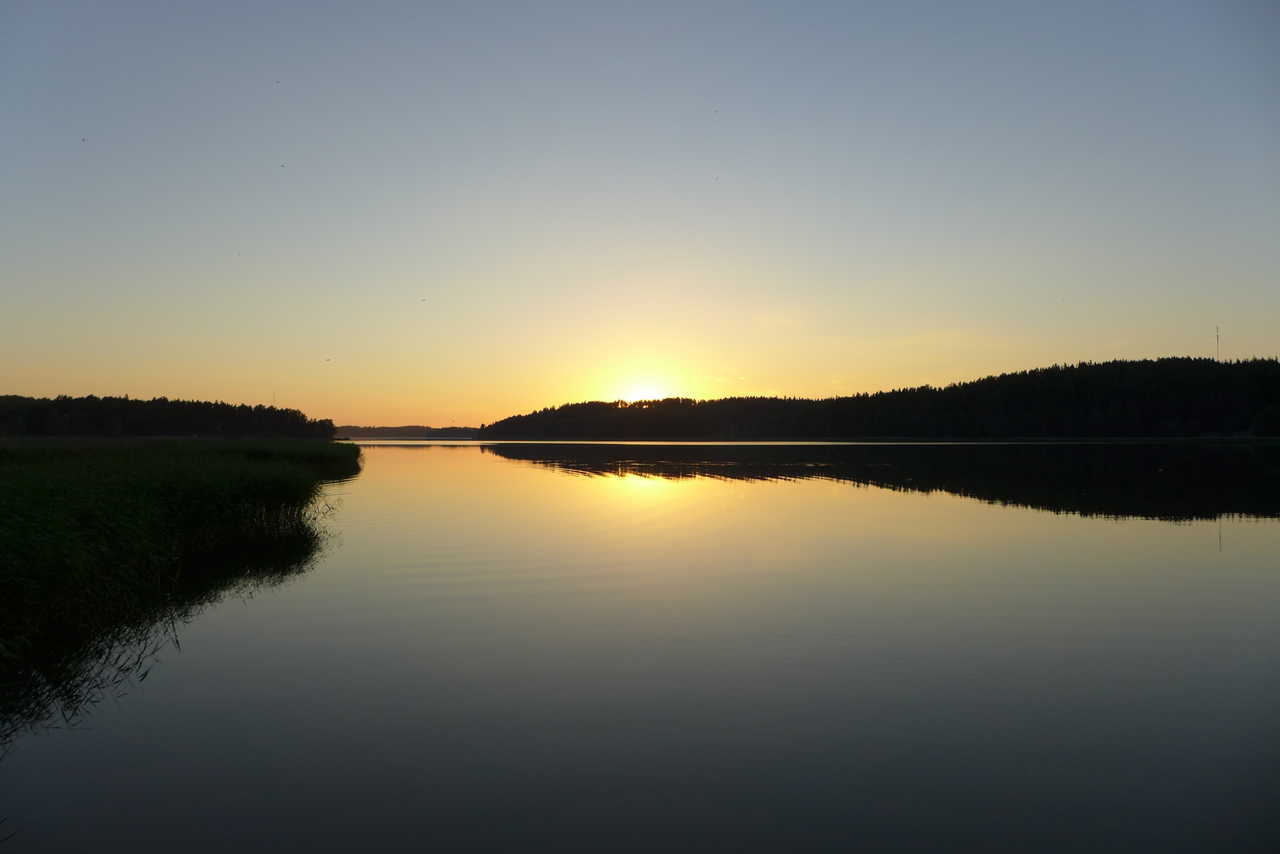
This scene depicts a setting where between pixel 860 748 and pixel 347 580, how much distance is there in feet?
54.7

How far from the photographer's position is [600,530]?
107 feet

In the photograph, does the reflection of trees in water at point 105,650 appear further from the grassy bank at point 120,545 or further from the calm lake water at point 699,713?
the calm lake water at point 699,713

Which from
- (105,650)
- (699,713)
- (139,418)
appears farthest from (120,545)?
(139,418)

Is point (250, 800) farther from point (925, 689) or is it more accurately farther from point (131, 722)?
point (925, 689)

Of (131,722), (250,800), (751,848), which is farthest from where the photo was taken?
(131,722)

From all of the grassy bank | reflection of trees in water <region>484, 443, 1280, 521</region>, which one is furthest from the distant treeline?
the grassy bank

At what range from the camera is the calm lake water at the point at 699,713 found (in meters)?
8.47

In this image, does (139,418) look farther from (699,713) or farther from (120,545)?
(699,713)

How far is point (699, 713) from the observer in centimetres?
1166

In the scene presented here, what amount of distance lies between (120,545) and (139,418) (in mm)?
170287

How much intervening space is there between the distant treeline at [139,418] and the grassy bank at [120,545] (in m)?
147

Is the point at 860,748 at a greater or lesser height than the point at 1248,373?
lesser

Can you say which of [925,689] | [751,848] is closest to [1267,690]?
[925,689]

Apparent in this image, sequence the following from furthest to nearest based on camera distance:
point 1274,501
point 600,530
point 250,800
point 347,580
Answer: point 1274,501
point 600,530
point 347,580
point 250,800
